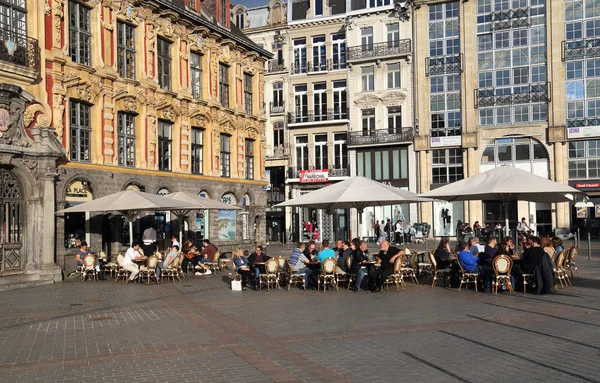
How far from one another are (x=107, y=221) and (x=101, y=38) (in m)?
6.80

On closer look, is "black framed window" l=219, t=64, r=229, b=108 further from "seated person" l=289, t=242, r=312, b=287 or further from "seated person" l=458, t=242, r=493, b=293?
"seated person" l=458, t=242, r=493, b=293

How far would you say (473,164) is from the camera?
45.5m

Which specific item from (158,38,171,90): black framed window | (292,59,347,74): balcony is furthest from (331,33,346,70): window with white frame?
(158,38,171,90): black framed window

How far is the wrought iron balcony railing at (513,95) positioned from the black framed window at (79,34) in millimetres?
30157

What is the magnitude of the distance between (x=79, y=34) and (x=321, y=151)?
1177 inches

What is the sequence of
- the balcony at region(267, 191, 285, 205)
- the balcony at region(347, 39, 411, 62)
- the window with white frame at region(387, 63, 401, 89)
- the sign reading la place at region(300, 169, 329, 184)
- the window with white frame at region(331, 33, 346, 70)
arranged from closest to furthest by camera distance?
1. the balcony at region(347, 39, 411, 62)
2. the window with white frame at region(387, 63, 401, 89)
3. the sign reading la place at region(300, 169, 329, 184)
4. the window with white frame at region(331, 33, 346, 70)
5. the balcony at region(267, 191, 285, 205)

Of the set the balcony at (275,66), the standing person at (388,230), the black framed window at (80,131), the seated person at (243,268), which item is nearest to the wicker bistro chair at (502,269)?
the seated person at (243,268)

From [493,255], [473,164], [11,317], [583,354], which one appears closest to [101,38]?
[11,317]

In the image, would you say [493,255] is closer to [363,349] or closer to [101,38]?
[363,349]

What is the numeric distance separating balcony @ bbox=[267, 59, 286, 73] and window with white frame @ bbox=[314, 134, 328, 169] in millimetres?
6305

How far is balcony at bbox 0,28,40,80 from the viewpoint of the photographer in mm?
19594

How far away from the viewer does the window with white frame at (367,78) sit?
49.7m

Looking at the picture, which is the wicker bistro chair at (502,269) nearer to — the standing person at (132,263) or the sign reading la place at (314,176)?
the standing person at (132,263)

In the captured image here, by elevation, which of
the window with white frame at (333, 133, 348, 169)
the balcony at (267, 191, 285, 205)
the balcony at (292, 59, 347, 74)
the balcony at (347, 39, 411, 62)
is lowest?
the balcony at (267, 191, 285, 205)
